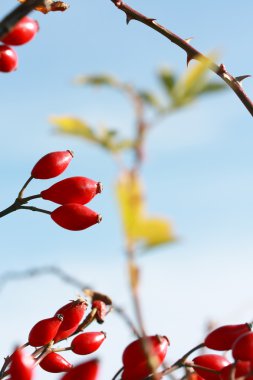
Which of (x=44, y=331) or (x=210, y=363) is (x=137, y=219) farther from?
(x=44, y=331)

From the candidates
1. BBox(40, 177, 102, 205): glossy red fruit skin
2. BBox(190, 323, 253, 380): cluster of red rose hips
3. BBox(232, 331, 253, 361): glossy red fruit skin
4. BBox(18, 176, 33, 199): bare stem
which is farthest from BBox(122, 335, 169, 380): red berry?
BBox(18, 176, 33, 199): bare stem

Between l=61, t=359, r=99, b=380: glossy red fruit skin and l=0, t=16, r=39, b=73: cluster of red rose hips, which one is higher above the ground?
l=0, t=16, r=39, b=73: cluster of red rose hips

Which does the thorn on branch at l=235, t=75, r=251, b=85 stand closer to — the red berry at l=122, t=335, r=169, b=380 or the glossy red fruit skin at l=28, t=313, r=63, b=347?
the red berry at l=122, t=335, r=169, b=380

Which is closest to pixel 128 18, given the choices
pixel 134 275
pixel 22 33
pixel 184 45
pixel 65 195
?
pixel 184 45

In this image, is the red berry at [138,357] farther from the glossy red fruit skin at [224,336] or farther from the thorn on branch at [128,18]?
the thorn on branch at [128,18]

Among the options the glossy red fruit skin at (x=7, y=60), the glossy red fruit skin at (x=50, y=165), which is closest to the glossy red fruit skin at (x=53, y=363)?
the glossy red fruit skin at (x=50, y=165)

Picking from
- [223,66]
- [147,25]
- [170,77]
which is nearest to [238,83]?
[223,66]

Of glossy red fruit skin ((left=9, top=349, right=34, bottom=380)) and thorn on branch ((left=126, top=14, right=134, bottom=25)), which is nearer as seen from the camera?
glossy red fruit skin ((left=9, top=349, right=34, bottom=380))

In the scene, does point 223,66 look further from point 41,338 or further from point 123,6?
point 41,338
